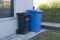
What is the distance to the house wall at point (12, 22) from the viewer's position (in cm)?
763

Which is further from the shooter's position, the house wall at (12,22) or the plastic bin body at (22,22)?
the plastic bin body at (22,22)

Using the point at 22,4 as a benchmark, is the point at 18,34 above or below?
below

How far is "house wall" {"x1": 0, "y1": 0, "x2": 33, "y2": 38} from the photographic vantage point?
7.63m

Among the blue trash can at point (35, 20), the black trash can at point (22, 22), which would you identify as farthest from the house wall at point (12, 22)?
the blue trash can at point (35, 20)

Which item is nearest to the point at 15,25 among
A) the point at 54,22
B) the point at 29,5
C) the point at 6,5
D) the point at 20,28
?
the point at 20,28

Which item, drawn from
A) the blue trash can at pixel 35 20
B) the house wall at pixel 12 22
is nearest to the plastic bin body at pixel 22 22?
the house wall at pixel 12 22

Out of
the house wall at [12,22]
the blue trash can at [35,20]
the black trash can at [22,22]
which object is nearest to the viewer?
the house wall at [12,22]

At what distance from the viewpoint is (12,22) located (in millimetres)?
8328

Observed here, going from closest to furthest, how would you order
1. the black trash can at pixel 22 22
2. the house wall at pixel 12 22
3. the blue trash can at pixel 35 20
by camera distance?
1. the house wall at pixel 12 22
2. the black trash can at pixel 22 22
3. the blue trash can at pixel 35 20

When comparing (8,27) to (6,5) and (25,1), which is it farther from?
(25,1)

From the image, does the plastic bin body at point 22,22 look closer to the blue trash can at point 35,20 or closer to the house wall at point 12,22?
the house wall at point 12,22

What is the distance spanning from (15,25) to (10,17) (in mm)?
533

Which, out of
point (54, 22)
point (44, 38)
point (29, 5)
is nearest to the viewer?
point (44, 38)

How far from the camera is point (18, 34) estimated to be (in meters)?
8.59
